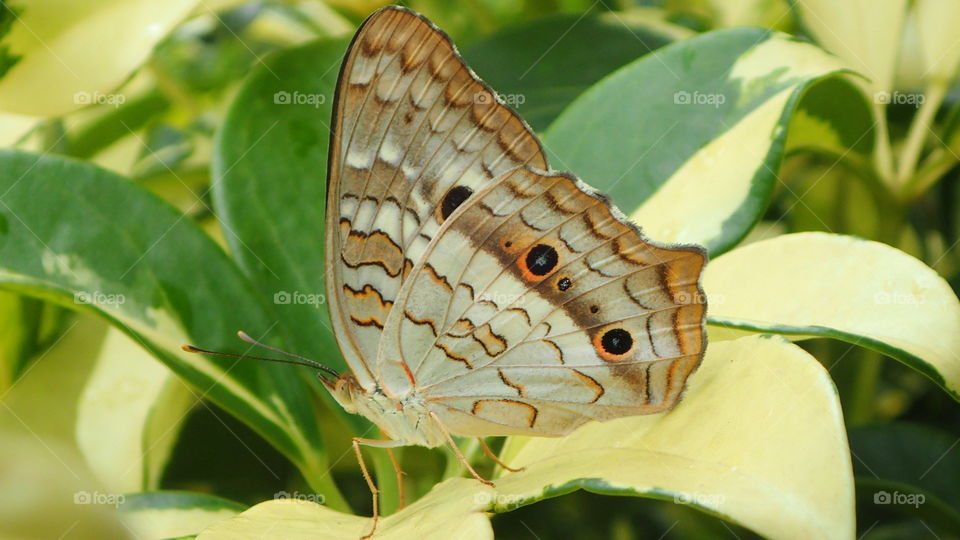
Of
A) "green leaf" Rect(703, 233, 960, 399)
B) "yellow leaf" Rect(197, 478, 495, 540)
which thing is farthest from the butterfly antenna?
"green leaf" Rect(703, 233, 960, 399)

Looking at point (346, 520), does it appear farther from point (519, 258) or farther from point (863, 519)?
point (863, 519)

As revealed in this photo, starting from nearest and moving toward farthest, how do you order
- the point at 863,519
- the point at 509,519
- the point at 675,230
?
the point at 675,230
the point at 863,519
the point at 509,519

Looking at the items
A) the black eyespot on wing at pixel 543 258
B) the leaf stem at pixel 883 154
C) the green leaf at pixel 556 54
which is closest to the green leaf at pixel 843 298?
the black eyespot on wing at pixel 543 258

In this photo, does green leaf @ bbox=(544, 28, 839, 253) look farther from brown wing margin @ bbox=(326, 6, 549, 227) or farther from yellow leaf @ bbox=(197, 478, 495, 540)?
yellow leaf @ bbox=(197, 478, 495, 540)

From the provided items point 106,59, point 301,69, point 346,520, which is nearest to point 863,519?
point 346,520

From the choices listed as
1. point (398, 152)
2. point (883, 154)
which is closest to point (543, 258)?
point (398, 152)
